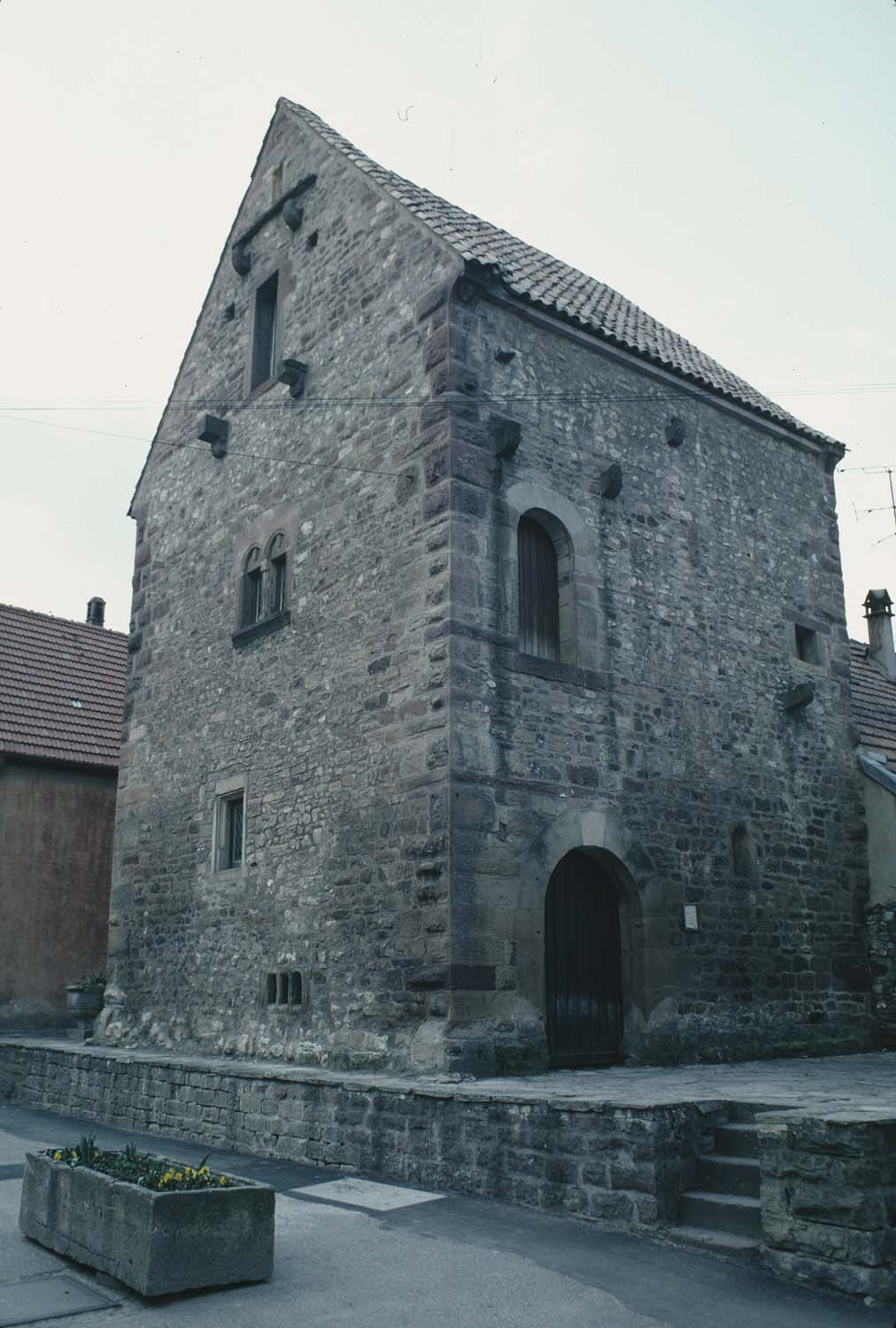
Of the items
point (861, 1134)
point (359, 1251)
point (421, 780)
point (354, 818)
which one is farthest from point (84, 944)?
point (861, 1134)

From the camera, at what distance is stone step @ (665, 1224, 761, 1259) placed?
6324 millimetres

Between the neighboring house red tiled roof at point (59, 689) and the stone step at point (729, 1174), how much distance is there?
527 inches

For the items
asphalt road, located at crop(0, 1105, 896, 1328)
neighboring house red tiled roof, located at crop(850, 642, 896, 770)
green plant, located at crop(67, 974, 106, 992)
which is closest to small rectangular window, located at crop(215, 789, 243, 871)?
green plant, located at crop(67, 974, 106, 992)

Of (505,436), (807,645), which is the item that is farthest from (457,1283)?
(807,645)

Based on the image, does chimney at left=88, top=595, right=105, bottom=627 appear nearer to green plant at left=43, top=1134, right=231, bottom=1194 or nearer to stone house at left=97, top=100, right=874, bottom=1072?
stone house at left=97, top=100, right=874, bottom=1072

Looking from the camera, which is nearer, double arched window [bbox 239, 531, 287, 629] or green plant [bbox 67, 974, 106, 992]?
double arched window [bbox 239, 531, 287, 629]

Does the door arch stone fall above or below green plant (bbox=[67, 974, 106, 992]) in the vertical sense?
above

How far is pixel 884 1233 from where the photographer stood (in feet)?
19.2

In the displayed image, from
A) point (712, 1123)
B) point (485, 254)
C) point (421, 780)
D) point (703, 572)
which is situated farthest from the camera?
point (703, 572)

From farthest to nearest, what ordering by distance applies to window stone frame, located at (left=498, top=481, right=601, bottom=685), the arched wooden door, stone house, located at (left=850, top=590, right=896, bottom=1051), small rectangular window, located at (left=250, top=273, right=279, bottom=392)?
small rectangular window, located at (left=250, top=273, right=279, bottom=392) < stone house, located at (left=850, top=590, right=896, bottom=1051) < window stone frame, located at (left=498, top=481, right=601, bottom=685) < the arched wooden door

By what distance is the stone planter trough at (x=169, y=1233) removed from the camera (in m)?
5.57

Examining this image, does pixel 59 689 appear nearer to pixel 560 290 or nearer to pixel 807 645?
pixel 560 290

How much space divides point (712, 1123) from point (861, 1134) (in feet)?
5.04

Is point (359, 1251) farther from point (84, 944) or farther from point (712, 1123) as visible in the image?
point (84, 944)
